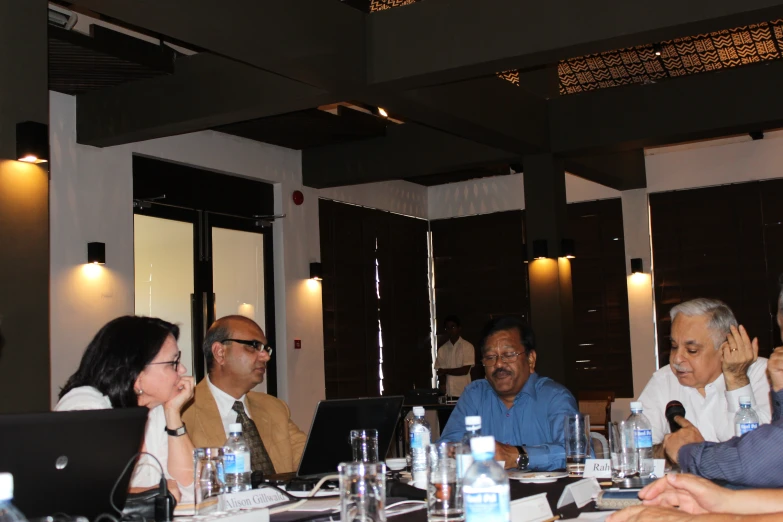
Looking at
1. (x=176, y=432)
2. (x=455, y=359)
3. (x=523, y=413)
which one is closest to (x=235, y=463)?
(x=176, y=432)

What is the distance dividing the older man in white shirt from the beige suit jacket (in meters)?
1.74

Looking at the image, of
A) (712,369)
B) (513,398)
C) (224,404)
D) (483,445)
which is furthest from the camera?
(513,398)

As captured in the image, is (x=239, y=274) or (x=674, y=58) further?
(x=239, y=274)

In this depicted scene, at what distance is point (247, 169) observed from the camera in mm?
9133

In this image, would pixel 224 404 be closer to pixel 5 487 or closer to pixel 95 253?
pixel 5 487

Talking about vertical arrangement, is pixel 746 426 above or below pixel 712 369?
below

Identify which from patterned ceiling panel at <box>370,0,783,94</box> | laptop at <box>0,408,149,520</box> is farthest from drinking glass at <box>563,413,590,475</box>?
patterned ceiling panel at <box>370,0,783,94</box>

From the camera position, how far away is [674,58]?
29.3ft

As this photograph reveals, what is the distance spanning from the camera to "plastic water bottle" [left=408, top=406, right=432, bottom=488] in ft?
10.5

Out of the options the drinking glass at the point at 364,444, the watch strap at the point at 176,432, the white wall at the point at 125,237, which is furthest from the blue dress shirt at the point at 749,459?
the white wall at the point at 125,237

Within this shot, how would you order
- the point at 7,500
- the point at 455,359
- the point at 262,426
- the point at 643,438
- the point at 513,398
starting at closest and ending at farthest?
1. the point at 7,500
2. the point at 643,438
3. the point at 262,426
4. the point at 513,398
5. the point at 455,359

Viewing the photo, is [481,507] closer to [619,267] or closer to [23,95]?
[23,95]

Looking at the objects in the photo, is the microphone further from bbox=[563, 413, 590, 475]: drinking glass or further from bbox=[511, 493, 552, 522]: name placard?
bbox=[511, 493, 552, 522]: name placard

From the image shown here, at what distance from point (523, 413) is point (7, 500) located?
3004 mm
